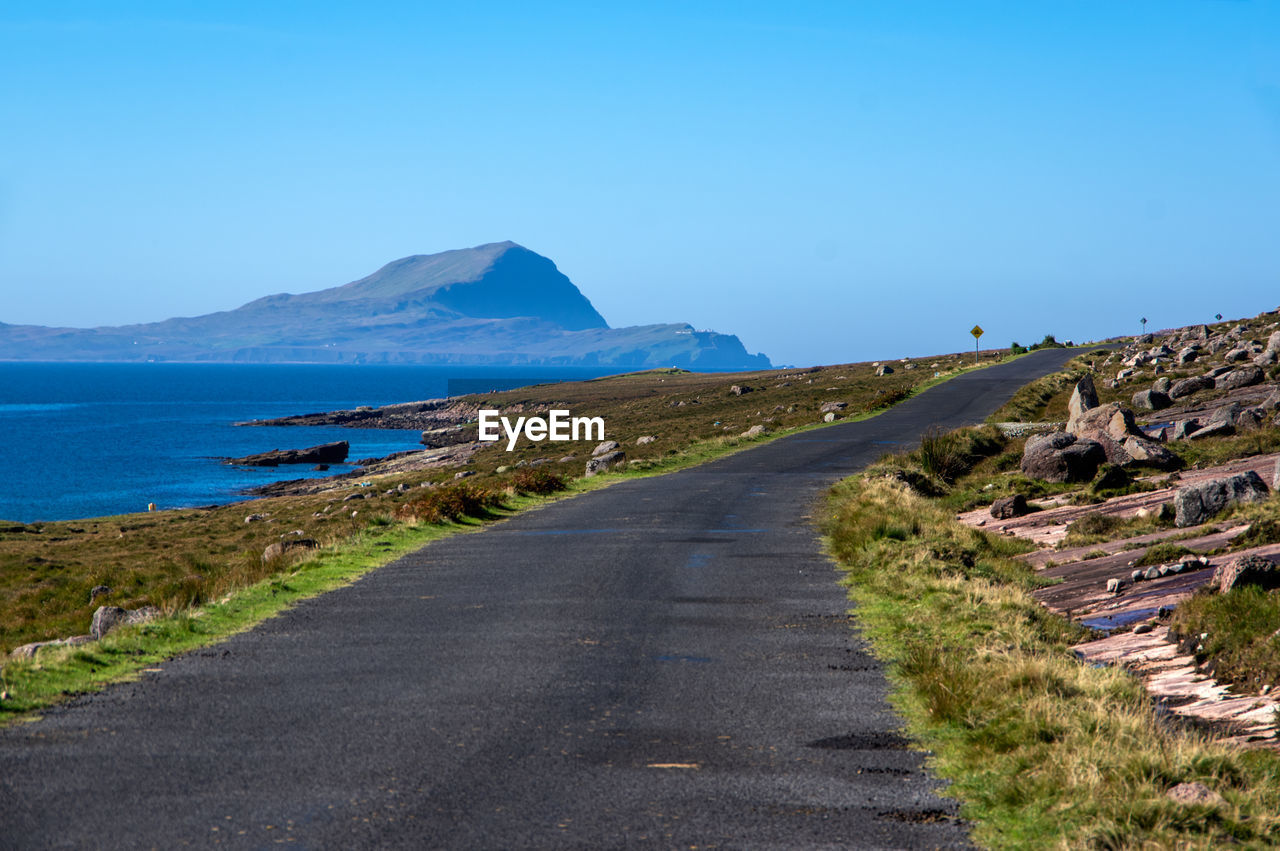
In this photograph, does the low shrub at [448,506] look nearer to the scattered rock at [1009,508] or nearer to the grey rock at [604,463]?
the scattered rock at [1009,508]

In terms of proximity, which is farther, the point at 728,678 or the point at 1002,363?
the point at 1002,363

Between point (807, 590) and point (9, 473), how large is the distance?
8751 cm

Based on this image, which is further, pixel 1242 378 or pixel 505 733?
pixel 1242 378

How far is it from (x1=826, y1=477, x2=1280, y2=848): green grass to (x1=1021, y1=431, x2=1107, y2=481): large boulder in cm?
1095

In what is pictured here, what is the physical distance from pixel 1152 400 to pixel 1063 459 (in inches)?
512

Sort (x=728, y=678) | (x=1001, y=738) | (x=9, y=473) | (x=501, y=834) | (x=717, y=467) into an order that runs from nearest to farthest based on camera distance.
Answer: (x=501, y=834) < (x=1001, y=738) < (x=728, y=678) < (x=717, y=467) < (x=9, y=473)

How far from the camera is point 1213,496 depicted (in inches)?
633

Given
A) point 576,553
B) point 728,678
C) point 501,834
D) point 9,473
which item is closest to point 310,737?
point 501,834

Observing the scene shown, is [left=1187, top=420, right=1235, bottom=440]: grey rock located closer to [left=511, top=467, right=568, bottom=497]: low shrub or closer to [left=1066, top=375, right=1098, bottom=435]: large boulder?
[left=1066, top=375, right=1098, bottom=435]: large boulder

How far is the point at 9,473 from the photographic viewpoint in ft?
279

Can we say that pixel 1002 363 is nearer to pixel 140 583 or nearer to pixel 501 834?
pixel 140 583

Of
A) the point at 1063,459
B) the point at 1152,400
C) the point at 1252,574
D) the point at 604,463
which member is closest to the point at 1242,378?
the point at 1152,400

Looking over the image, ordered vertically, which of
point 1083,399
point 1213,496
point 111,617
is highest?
point 1083,399

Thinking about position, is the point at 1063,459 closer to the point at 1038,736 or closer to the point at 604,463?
the point at 604,463
